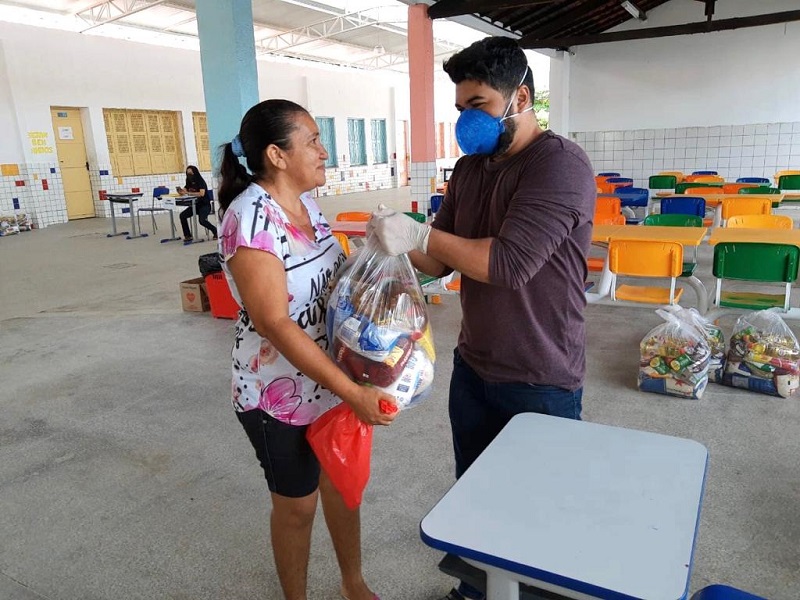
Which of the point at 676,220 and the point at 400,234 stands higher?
the point at 400,234

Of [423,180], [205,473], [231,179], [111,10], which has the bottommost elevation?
[205,473]

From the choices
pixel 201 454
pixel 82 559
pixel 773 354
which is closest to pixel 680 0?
pixel 773 354

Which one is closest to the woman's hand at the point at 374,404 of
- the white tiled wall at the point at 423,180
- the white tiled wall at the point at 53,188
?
the white tiled wall at the point at 423,180

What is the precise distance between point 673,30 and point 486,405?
30.0 ft

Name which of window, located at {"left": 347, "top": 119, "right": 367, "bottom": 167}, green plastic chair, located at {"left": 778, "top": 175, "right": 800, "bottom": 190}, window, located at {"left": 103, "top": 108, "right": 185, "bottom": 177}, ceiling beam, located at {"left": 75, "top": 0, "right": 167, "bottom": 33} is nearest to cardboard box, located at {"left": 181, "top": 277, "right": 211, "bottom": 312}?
green plastic chair, located at {"left": 778, "top": 175, "right": 800, "bottom": 190}

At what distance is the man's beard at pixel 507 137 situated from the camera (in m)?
1.36

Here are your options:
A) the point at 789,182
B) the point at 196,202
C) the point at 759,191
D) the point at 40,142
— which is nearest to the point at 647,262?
the point at 759,191

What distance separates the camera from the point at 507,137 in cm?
137

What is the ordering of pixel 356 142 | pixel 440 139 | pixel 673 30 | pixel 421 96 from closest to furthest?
pixel 421 96 → pixel 673 30 → pixel 356 142 → pixel 440 139

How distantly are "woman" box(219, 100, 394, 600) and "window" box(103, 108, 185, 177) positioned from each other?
487 inches

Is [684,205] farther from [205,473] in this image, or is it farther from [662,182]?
[205,473]

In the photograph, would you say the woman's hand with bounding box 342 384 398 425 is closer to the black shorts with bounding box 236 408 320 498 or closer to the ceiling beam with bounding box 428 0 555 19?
the black shorts with bounding box 236 408 320 498

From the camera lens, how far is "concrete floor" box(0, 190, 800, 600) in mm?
1969

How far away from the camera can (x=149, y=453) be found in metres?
2.81
